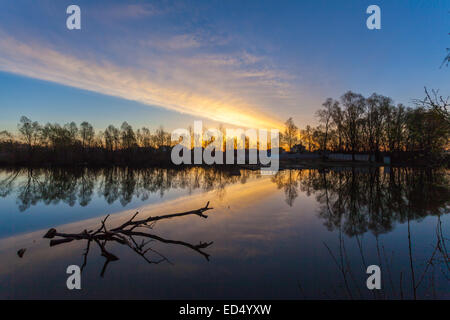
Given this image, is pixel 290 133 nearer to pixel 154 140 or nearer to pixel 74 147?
→ pixel 154 140

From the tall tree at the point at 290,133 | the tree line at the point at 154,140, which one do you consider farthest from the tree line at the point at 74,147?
the tall tree at the point at 290,133

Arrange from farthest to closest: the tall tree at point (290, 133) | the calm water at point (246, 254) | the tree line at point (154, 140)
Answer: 1. the tall tree at point (290, 133)
2. the tree line at point (154, 140)
3. the calm water at point (246, 254)

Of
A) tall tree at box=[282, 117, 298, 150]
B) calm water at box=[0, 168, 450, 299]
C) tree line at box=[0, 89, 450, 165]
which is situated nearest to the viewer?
calm water at box=[0, 168, 450, 299]

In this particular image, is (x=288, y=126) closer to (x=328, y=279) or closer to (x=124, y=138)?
(x=124, y=138)

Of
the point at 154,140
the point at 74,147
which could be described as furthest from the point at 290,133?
the point at 74,147

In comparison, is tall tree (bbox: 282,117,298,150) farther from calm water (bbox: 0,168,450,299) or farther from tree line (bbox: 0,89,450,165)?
calm water (bbox: 0,168,450,299)

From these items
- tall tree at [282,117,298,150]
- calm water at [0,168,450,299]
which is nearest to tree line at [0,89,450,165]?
tall tree at [282,117,298,150]

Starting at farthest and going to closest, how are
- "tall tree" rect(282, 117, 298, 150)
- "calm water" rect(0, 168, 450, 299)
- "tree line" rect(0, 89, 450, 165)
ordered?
"tall tree" rect(282, 117, 298, 150)
"tree line" rect(0, 89, 450, 165)
"calm water" rect(0, 168, 450, 299)

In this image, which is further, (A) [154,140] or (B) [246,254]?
(A) [154,140]

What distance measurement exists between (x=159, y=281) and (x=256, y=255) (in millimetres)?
2503

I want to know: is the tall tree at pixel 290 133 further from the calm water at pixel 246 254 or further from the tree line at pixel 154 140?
the calm water at pixel 246 254

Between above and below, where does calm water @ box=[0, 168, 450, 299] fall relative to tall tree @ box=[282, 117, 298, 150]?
below
